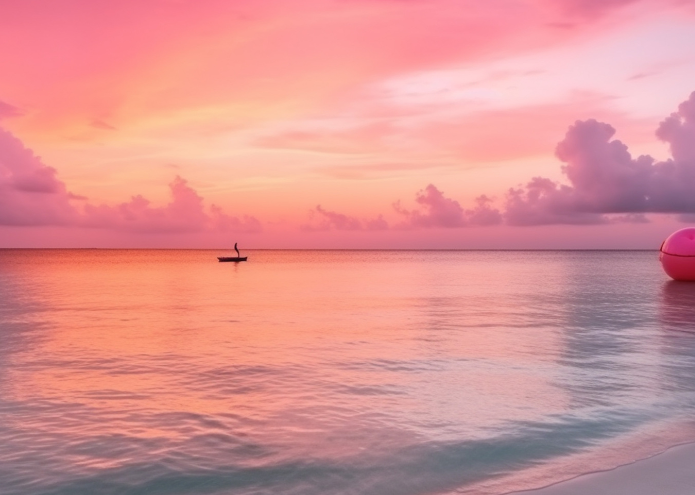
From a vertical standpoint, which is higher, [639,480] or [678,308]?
[639,480]

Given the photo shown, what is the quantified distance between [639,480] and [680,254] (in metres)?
35.1

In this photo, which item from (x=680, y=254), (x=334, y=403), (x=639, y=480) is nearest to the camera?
(x=639, y=480)

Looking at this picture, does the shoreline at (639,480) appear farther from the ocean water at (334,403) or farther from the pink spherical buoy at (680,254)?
the pink spherical buoy at (680,254)

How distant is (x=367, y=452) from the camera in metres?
7.81

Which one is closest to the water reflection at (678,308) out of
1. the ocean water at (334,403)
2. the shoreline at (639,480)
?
the ocean water at (334,403)

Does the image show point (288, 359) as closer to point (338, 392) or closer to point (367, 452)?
point (338, 392)

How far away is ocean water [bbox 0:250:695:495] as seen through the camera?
7199 mm

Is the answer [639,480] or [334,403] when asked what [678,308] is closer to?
[334,403]

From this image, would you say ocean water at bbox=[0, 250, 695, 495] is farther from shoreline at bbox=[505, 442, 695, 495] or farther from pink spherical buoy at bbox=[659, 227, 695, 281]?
pink spherical buoy at bbox=[659, 227, 695, 281]

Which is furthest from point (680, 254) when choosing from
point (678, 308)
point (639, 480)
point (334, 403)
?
point (639, 480)

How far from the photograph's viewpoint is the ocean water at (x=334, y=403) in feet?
23.6

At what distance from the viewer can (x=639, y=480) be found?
6492 mm

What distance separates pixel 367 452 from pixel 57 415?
4.97 m

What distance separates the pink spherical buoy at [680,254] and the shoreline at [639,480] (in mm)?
33259
